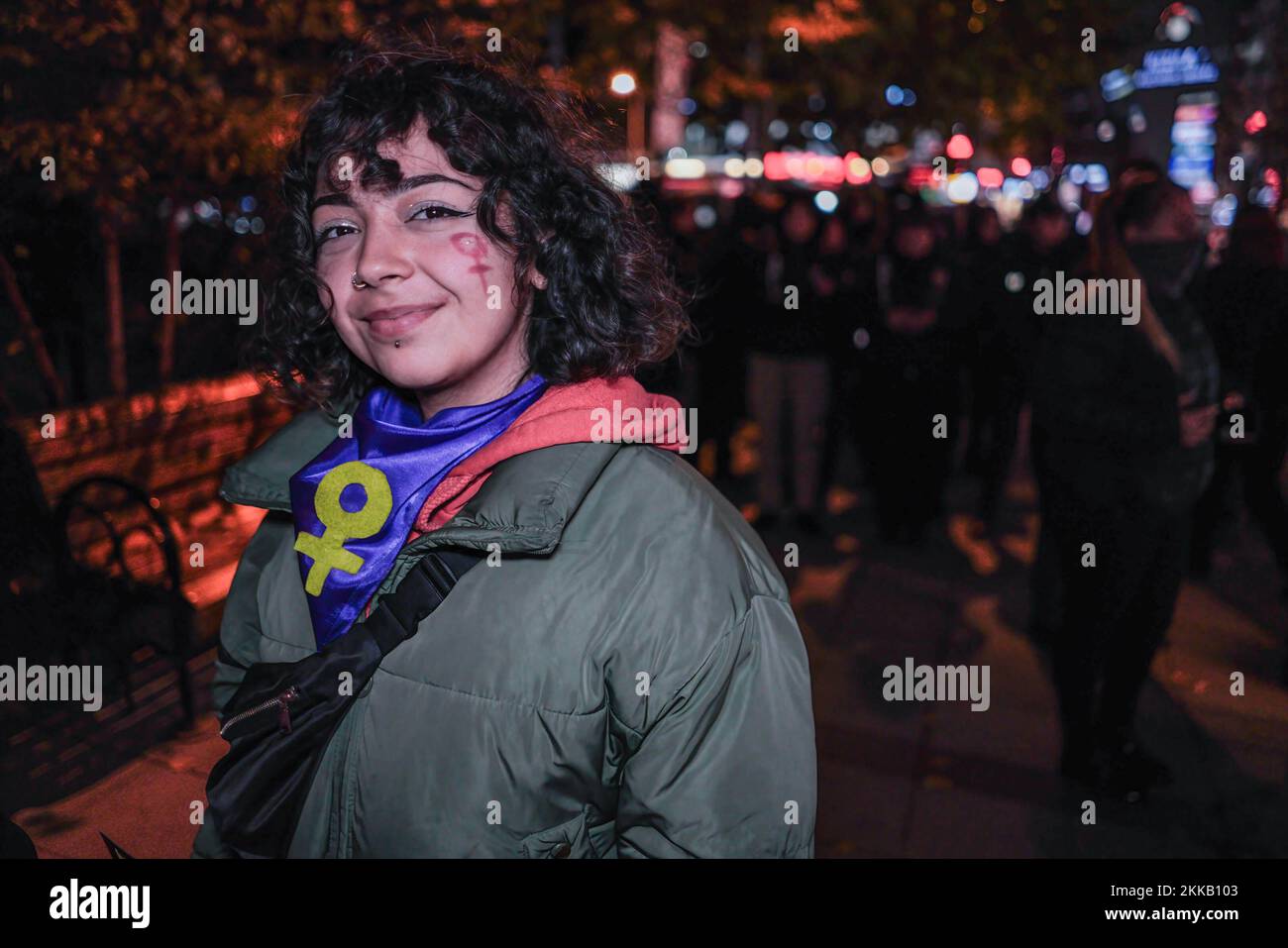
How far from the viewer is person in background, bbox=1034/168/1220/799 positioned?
146 inches

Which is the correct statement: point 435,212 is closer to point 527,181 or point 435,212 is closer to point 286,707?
point 527,181

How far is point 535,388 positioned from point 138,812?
101 inches

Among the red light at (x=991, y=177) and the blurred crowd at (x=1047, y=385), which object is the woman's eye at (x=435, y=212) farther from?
the red light at (x=991, y=177)

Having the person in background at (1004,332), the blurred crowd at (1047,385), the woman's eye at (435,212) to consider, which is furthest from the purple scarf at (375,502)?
the person in background at (1004,332)

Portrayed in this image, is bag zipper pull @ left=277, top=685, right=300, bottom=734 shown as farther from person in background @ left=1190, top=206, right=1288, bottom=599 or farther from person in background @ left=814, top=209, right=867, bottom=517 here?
person in background @ left=814, top=209, right=867, bottom=517

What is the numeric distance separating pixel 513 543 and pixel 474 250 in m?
0.49

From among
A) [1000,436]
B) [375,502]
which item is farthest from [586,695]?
[1000,436]

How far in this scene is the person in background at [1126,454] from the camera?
3713mm

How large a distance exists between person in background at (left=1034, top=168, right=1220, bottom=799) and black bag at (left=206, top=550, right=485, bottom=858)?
3014 mm

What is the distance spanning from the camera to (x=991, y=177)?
114 feet

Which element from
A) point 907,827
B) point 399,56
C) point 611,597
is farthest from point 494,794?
point 907,827

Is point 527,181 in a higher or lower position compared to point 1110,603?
higher

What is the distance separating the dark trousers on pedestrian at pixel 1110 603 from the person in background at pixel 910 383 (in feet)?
10.1

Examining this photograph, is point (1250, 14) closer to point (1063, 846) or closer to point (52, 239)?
point (1063, 846)
